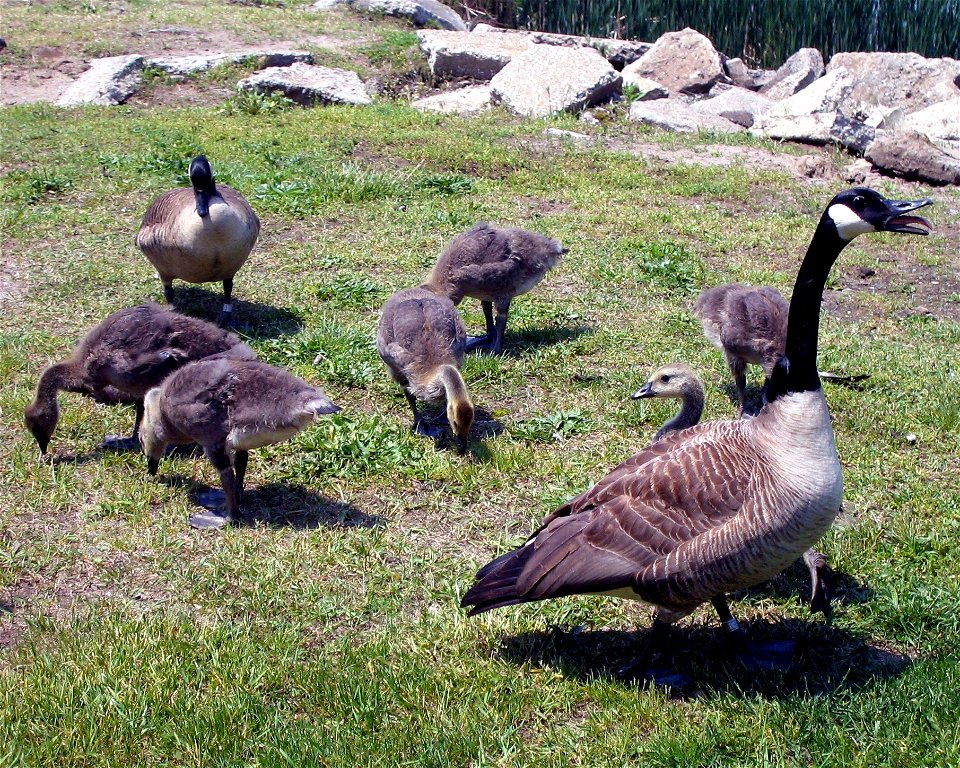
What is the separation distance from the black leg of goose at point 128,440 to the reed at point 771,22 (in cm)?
2079

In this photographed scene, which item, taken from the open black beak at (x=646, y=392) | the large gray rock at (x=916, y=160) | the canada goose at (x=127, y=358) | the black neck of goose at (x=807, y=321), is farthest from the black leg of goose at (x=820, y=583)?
the large gray rock at (x=916, y=160)

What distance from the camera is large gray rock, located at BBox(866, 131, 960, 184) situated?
13.5 metres

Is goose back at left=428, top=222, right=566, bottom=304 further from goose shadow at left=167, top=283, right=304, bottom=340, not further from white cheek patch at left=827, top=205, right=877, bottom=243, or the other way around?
white cheek patch at left=827, top=205, right=877, bottom=243

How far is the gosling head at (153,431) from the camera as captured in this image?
585 cm

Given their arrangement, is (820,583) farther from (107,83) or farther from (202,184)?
(107,83)

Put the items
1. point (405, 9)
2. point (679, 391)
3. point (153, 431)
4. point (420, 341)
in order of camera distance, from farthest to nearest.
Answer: point (405, 9)
point (420, 341)
point (679, 391)
point (153, 431)

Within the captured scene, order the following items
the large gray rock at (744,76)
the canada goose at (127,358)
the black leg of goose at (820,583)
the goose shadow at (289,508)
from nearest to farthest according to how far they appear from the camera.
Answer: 1. the black leg of goose at (820,583)
2. the goose shadow at (289,508)
3. the canada goose at (127,358)
4. the large gray rock at (744,76)

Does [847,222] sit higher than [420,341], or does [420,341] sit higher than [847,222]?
[847,222]

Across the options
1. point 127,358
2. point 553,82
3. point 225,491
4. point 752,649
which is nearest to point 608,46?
point 553,82

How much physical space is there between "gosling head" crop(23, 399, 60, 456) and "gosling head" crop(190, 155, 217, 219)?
2.53 metres

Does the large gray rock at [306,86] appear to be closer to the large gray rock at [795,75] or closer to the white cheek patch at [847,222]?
the large gray rock at [795,75]

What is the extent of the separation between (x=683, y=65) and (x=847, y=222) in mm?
16435

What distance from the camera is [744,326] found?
7098 millimetres

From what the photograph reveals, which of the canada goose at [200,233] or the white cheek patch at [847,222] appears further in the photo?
the canada goose at [200,233]
